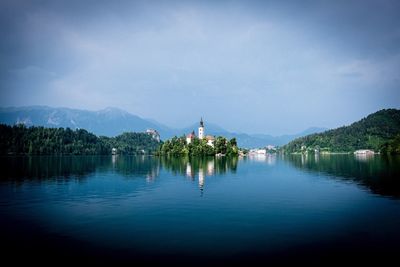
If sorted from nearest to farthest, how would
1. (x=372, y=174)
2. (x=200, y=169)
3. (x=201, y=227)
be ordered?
(x=201, y=227), (x=372, y=174), (x=200, y=169)

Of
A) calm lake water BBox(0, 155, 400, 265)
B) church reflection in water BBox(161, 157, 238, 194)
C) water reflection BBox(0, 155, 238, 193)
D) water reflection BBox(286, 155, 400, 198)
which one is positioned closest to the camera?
calm lake water BBox(0, 155, 400, 265)

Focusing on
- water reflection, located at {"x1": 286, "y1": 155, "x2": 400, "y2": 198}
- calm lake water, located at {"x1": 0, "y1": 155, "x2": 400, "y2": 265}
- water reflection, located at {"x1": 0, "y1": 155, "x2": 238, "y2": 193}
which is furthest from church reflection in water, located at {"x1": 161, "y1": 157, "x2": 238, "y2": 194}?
water reflection, located at {"x1": 286, "y1": 155, "x2": 400, "y2": 198}

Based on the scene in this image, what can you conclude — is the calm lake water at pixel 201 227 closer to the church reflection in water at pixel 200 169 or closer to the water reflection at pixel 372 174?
the water reflection at pixel 372 174

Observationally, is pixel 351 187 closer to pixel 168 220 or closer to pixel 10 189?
A: pixel 168 220

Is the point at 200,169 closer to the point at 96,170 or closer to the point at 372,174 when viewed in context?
the point at 96,170

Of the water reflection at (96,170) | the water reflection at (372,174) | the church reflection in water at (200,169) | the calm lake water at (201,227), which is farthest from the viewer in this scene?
the church reflection in water at (200,169)

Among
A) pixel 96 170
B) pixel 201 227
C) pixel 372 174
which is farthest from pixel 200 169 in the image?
pixel 201 227

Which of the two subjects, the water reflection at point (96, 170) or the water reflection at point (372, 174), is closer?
the water reflection at point (372, 174)

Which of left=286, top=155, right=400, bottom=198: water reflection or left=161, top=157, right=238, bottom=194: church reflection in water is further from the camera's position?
left=161, top=157, right=238, bottom=194: church reflection in water

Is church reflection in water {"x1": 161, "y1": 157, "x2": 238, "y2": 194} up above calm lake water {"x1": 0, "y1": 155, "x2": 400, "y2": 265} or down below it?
above

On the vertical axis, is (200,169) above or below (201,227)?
above

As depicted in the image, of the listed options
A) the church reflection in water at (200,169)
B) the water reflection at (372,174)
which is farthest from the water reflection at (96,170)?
the water reflection at (372,174)

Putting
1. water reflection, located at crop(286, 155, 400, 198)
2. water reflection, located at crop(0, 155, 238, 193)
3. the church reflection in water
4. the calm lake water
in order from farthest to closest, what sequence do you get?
the church reflection in water
water reflection, located at crop(0, 155, 238, 193)
water reflection, located at crop(286, 155, 400, 198)
the calm lake water

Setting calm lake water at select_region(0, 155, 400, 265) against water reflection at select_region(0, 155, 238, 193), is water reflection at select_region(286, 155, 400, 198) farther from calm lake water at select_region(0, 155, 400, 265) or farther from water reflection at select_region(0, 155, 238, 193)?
→ water reflection at select_region(0, 155, 238, 193)
